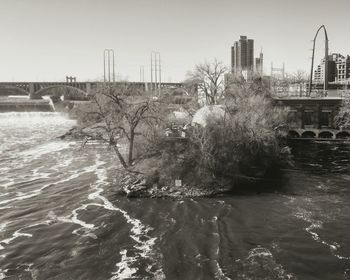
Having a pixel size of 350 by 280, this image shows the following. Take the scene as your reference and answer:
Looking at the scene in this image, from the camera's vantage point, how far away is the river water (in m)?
21.6

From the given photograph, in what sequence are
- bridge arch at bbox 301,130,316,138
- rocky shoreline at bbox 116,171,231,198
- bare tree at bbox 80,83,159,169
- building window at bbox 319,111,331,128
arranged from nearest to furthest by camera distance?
rocky shoreline at bbox 116,171,231,198
bare tree at bbox 80,83,159,169
bridge arch at bbox 301,130,316,138
building window at bbox 319,111,331,128

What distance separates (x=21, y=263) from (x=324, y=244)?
699 inches

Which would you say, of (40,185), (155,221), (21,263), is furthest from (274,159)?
(21,263)

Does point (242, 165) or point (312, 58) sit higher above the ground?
point (312, 58)

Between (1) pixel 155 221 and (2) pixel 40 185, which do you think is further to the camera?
(2) pixel 40 185

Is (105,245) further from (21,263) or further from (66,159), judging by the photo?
(66,159)

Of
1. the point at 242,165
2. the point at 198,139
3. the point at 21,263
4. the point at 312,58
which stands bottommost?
the point at 21,263

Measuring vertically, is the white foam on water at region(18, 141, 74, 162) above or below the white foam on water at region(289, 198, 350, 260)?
above

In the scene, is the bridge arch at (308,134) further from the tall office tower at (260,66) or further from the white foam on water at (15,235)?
the white foam on water at (15,235)

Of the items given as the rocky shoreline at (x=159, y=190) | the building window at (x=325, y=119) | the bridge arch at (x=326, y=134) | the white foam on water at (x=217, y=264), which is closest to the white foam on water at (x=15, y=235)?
the rocky shoreline at (x=159, y=190)

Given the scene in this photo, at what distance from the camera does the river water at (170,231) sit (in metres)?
21.6

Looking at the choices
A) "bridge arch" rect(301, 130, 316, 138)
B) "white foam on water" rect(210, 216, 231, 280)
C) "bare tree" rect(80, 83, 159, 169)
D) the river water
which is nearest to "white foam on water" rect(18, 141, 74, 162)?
the river water

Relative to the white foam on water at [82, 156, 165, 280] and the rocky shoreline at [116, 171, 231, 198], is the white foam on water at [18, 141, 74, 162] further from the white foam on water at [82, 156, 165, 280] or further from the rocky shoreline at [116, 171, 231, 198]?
the white foam on water at [82, 156, 165, 280]

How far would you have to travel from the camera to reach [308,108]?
73.3 meters
